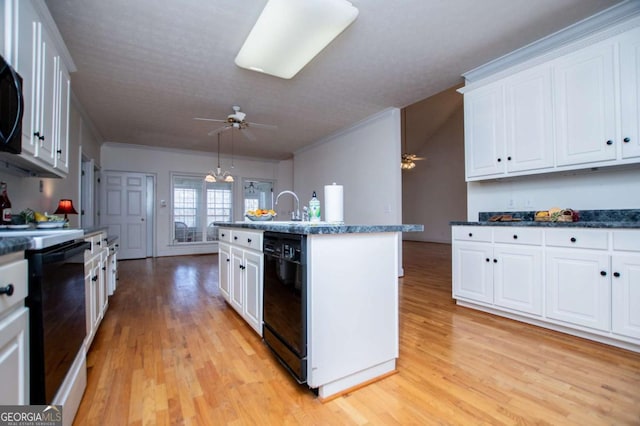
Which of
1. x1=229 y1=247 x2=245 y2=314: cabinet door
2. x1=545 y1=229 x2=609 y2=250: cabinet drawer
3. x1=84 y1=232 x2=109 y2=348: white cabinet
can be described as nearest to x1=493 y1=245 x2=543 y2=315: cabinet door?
x1=545 y1=229 x2=609 y2=250: cabinet drawer

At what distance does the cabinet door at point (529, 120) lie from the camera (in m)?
2.59

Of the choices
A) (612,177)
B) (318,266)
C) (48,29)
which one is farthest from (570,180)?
(48,29)

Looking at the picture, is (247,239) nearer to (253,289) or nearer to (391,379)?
(253,289)

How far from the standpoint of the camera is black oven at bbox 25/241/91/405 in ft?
3.19

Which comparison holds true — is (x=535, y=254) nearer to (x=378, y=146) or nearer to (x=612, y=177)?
(x=612, y=177)

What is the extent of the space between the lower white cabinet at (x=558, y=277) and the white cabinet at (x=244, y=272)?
2110 millimetres

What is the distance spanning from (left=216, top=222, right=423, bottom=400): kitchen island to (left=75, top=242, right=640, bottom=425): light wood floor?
4.4 inches

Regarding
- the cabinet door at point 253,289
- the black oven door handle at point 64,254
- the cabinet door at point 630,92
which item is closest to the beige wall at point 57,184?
the black oven door handle at point 64,254

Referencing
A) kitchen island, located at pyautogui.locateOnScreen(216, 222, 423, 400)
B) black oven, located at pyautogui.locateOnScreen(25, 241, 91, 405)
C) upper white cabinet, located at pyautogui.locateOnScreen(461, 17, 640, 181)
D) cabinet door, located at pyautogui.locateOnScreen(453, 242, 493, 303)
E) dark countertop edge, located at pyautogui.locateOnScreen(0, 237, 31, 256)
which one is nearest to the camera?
dark countertop edge, located at pyautogui.locateOnScreen(0, 237, 31, 256)

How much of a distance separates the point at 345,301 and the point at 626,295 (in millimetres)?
1998

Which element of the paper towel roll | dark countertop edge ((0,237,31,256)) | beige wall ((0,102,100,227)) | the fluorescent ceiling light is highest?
the fluorescent ceiling light

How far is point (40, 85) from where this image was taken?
6.11ft

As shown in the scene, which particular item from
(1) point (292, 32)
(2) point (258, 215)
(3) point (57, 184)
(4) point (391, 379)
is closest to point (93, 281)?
(2) point (258, 215)

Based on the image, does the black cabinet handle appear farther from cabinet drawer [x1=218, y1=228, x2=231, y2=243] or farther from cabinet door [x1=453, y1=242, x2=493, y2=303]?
cabinet door [x1=453, y1=242, x2=493, y2=303]
